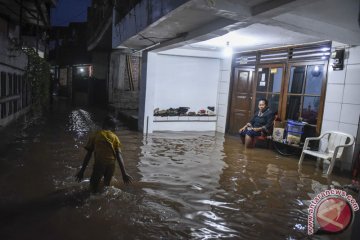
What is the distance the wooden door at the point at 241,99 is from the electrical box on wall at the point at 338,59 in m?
3.83

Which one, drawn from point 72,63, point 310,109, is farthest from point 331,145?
point 72,63

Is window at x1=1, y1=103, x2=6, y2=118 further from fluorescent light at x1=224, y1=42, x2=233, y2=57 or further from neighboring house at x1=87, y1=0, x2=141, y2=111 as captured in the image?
fluorescent light at x1=224, y1=42, x2=233, y2=57

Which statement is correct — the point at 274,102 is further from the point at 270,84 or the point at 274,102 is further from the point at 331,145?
the point at 331,145

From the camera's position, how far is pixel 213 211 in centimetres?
494

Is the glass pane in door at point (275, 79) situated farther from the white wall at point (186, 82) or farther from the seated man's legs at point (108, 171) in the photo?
the seated man's legs at point (108, 171)

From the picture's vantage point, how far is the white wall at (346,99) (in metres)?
7.80

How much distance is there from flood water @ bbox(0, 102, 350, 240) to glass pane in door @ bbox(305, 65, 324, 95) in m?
2.21

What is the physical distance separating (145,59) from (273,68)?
4950 mm

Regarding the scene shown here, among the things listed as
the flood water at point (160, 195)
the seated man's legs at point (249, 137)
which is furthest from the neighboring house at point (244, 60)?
the flood water at point (160, 195)

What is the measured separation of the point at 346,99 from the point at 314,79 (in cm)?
145

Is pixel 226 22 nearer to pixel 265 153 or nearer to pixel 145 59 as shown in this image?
pixel 265 153

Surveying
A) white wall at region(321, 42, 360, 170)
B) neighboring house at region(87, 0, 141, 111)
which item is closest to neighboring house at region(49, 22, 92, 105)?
neighboring house at region(87, 0, 141, 111)

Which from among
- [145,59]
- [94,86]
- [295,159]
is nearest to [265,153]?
[295,159]

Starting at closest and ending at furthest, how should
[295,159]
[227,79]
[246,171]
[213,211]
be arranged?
[213,211]
[246,171]
[295,159]
[227,79]
